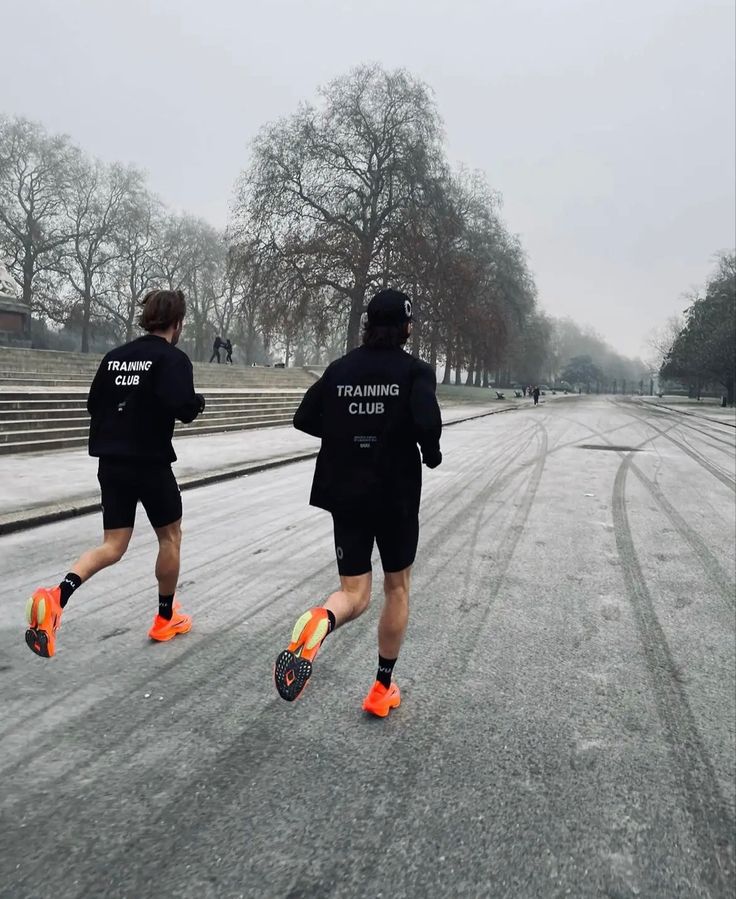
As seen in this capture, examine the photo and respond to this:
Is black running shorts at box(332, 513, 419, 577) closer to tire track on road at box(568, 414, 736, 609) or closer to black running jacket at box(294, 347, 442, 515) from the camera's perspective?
black running jacket at box(294, 347, 442, 515)

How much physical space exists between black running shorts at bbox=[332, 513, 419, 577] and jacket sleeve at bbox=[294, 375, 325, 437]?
41 centimetres

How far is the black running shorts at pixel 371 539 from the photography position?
2.68 metres

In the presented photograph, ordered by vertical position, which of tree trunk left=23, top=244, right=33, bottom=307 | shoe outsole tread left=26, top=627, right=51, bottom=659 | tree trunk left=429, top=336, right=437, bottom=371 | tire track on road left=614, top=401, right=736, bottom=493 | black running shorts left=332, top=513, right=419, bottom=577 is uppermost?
tree trunk left=23, top=244, right=33, bottom=307

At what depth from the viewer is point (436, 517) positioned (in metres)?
7.10

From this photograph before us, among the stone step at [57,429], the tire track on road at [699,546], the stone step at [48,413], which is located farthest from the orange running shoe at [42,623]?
the stone step at [48,413]

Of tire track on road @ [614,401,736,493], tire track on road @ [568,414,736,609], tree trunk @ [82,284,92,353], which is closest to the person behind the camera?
tire track on road @ [568,414,736,609]

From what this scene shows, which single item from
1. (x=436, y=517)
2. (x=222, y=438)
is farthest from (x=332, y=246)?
(x=436, y=517)

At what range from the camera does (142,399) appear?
10.7 ft

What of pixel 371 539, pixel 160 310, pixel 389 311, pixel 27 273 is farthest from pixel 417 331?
pixel 371 539

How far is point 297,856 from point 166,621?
6.38 feet

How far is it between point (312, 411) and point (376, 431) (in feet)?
1.11

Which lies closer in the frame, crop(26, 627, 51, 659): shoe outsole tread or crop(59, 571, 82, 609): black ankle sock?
crop(26, 627, 51, 659): shoe outsole tread

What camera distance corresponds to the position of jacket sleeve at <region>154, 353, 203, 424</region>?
3201 millimetres

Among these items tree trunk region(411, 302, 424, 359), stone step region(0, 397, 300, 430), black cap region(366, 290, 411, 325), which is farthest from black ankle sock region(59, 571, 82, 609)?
tree trunk region(411, 302, 424, 359)
